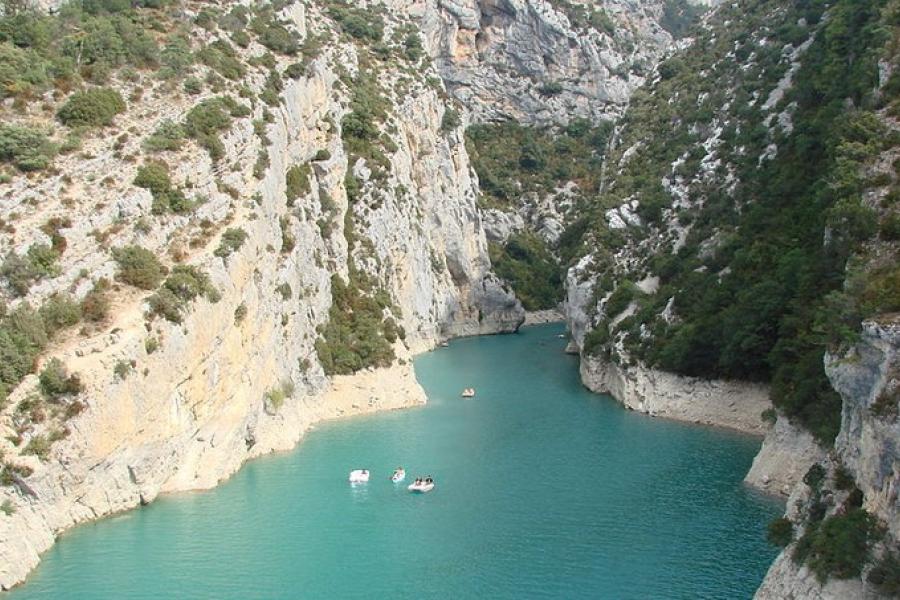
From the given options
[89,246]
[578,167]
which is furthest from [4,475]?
[578,167]

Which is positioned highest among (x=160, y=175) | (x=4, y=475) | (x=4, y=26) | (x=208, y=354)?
(x=4, y=26)

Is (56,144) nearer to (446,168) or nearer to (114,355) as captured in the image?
(114,355)

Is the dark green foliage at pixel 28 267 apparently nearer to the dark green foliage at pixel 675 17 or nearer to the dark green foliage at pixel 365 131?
the dark green foliage at pixel 365 131

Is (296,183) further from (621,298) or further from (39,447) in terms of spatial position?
(39,447)

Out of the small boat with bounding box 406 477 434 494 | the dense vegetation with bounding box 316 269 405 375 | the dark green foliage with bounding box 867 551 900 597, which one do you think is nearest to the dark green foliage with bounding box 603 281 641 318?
the dense vegetation with bounding box 316 269 405 375

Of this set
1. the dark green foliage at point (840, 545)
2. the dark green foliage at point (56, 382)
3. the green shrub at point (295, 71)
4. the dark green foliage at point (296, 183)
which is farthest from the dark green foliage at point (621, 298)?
the dark green foliage at point (56, 382)

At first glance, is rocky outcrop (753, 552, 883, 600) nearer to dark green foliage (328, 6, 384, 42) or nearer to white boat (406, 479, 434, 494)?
white boat (406, 479, 434, 494)
